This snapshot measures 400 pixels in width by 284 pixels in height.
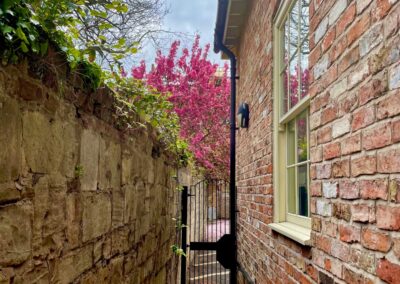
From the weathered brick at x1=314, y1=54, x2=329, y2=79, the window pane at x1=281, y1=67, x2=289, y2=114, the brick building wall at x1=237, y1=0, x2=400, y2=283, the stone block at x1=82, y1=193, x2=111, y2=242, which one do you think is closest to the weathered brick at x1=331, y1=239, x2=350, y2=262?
the brick building wall at x1=237, y1=0, x2=400, y2=283

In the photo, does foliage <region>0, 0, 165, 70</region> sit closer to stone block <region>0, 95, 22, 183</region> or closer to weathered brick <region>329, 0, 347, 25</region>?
stone block <region>0, 95, 22, 183</region>

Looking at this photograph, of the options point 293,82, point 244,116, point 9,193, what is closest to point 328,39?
point 293,82

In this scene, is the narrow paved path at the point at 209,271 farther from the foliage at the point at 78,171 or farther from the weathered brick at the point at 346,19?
the weathered brick at the point at 346,19

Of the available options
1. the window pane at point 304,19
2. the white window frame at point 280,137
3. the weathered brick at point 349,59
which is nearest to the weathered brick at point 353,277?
the weathered brick at point 349,59

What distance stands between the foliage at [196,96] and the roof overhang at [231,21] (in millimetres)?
3494

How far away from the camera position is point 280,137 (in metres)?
3.30

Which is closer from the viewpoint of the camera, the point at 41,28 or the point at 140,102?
the point at 41,28

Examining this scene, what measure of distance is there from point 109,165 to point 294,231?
1.28 metres

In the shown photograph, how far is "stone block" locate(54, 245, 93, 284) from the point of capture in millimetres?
1645

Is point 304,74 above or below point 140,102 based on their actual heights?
above

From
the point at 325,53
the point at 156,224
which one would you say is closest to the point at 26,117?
the point at 325,53

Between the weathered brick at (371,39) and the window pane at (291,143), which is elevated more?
the weathered brick at (371,39)

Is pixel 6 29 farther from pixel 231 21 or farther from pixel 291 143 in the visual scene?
pixel 231 21

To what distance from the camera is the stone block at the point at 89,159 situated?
6.22ft
